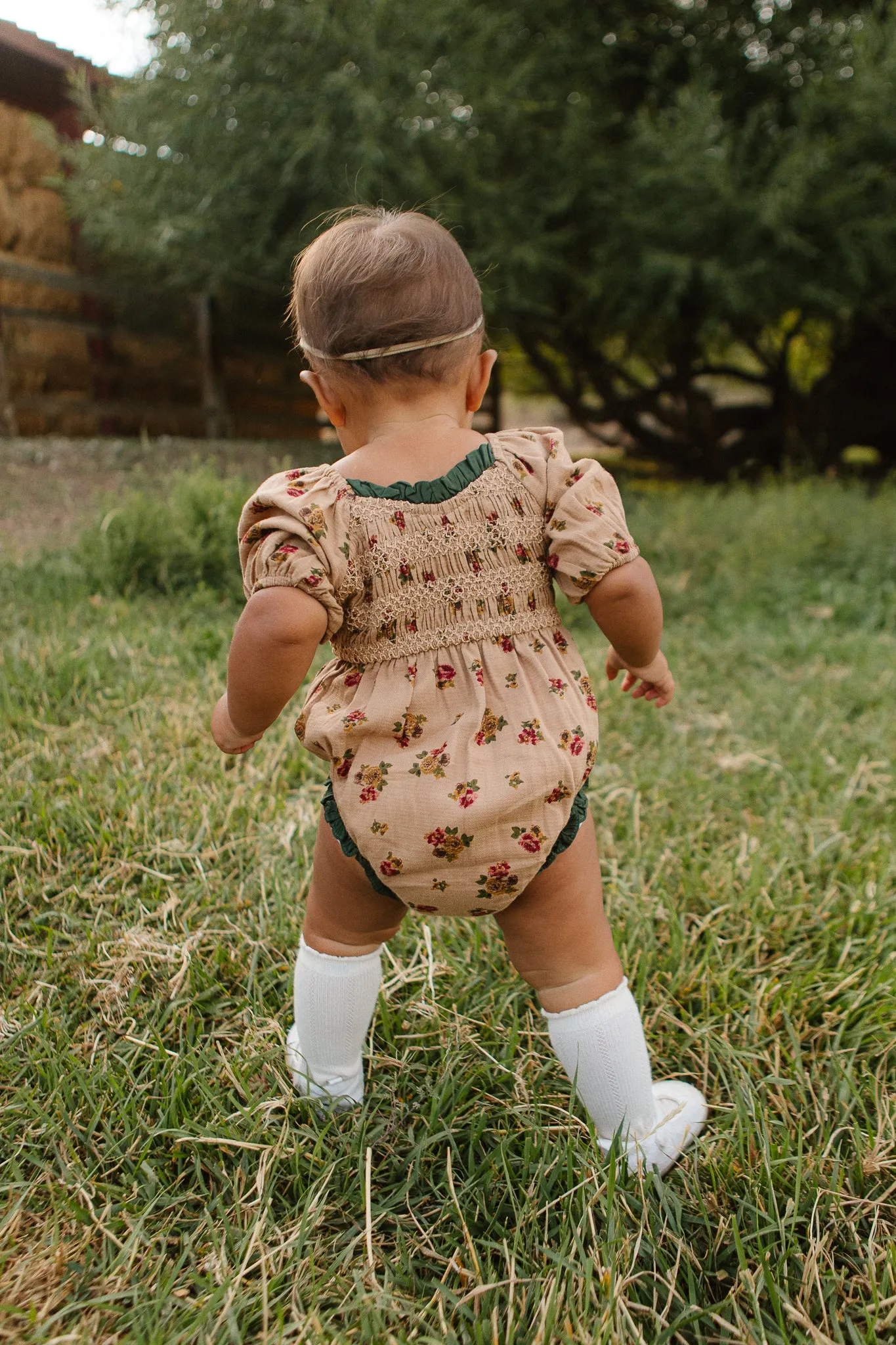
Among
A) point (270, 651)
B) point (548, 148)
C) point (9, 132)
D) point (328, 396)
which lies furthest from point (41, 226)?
point (270, 651)

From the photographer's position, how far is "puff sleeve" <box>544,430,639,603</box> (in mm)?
1339

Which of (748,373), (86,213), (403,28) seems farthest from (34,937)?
(748,373)

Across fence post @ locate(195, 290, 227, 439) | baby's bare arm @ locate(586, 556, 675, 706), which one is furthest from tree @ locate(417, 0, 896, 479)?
baby's bare arm @ locate(586, 556, 675, 706)

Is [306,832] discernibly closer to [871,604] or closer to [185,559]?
[185,559]

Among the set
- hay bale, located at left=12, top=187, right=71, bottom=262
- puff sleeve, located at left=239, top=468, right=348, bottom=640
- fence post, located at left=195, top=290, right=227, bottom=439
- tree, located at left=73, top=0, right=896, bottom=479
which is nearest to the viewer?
puff sleeve, located at left=239, top=468, right=348, bottom=640

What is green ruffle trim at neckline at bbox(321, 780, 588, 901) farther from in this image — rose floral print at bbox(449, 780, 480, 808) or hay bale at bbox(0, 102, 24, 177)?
hay bale at bbox(0, 102, 24, 177)

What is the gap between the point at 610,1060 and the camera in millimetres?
1442

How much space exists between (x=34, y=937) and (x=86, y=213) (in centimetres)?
599

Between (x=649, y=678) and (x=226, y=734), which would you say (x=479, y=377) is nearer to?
(x=649, y=678)

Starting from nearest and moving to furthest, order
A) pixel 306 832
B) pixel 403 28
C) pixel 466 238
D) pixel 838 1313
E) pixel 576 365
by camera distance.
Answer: pixel 838 1313
pixel 306 832
pixel 403 28
pixel 466 238
pixel 576 365

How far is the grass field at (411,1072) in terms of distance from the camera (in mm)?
1271

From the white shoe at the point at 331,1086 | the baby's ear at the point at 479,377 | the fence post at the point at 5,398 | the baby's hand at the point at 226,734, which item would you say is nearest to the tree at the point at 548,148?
the fence post at the point at 5,398

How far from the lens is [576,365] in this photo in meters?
9.35

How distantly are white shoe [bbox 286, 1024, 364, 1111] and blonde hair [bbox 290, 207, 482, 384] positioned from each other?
1.12 m
